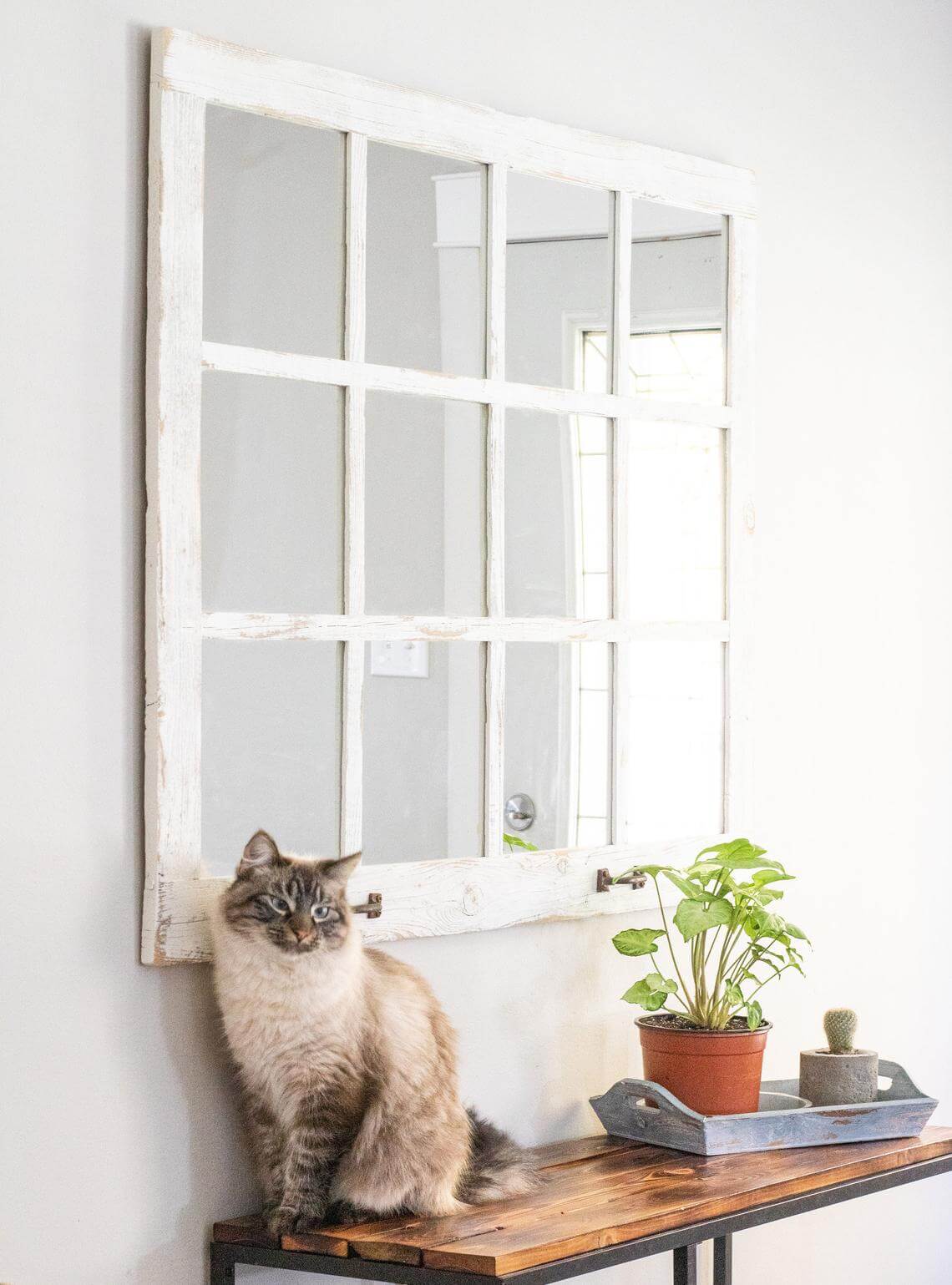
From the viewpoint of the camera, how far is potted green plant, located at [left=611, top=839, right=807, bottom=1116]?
77.4 inches

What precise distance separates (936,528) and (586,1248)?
4.97ft

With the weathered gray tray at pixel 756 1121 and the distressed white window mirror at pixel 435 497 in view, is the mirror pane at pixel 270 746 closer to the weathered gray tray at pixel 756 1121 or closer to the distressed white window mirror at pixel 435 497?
the distressed white window mirror at pixel 435 497

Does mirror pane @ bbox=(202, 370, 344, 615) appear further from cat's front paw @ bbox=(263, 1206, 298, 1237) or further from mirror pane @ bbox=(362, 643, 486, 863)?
cat's front paw @ bbox=(263, 1206, 298, 1237)

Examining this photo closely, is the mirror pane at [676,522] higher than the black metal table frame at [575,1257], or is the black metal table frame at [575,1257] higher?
the mirror pane at [676,522]

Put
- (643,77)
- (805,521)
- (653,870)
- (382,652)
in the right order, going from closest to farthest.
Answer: (382,652), (653,870), (643,77), (805,521)

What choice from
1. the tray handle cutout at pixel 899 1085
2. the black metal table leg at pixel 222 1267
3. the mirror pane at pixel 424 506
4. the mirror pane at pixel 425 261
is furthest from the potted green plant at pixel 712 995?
the mirror pane at pixel 425 261

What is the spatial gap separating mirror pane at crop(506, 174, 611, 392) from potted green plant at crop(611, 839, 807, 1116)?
687 millimetres

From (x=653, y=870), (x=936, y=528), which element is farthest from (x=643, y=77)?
(x=653, y=870)

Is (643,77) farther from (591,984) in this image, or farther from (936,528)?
(591,984)

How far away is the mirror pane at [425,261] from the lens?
6.11 ft

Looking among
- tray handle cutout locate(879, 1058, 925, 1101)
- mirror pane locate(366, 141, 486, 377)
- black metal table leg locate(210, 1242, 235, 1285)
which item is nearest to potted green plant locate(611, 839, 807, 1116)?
tray handle cutout locate(879, 1058, 925, 1101)

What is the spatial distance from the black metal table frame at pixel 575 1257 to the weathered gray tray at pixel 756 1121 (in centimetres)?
8

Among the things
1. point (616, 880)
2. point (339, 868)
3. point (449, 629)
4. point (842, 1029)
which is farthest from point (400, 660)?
point (842, 1029)

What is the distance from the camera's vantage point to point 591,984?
2.12 m
